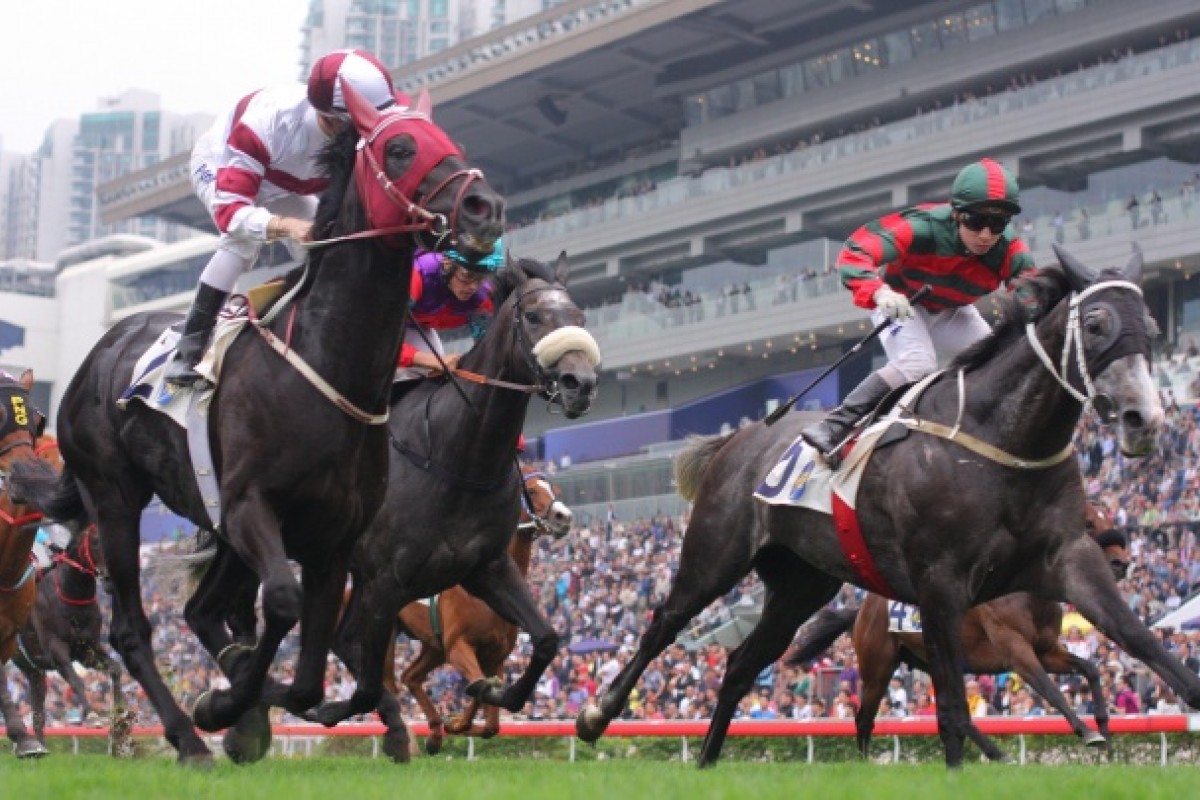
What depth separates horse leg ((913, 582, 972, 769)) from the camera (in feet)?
21.9

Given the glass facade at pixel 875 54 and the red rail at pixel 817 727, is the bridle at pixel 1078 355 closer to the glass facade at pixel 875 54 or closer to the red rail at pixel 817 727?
the red rail at pixel 817 727

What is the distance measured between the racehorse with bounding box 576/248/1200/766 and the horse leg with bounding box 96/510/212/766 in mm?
2896

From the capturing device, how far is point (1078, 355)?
6605 millimetres

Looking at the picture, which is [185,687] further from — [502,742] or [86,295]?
[86,295]

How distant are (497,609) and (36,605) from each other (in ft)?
18.7

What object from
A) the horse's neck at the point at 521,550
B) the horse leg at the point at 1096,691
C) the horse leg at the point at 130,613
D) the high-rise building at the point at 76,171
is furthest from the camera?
the high-rise building at the point at 76,171

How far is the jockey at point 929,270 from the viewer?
24.6 feet

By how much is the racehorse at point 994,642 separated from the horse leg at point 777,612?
1.78 m

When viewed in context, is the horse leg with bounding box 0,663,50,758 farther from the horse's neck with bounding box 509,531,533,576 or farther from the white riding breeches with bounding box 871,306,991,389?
the white riding breeches with bounding box 871,306,991,389

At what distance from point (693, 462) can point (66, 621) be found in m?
5.51

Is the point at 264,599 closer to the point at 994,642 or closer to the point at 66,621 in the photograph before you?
the point at 994,642

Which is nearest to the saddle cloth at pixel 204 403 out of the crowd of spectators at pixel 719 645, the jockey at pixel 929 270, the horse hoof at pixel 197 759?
the horse hoof at pixel 197 759

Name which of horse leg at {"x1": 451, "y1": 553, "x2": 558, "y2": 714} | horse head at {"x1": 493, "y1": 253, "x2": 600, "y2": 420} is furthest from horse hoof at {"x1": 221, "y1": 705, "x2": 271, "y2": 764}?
horse head at {"x1": 493, "y1": 253, "x2": 600, "y2": 420}

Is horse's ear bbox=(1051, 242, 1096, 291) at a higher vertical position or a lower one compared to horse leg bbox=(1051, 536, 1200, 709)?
higher
